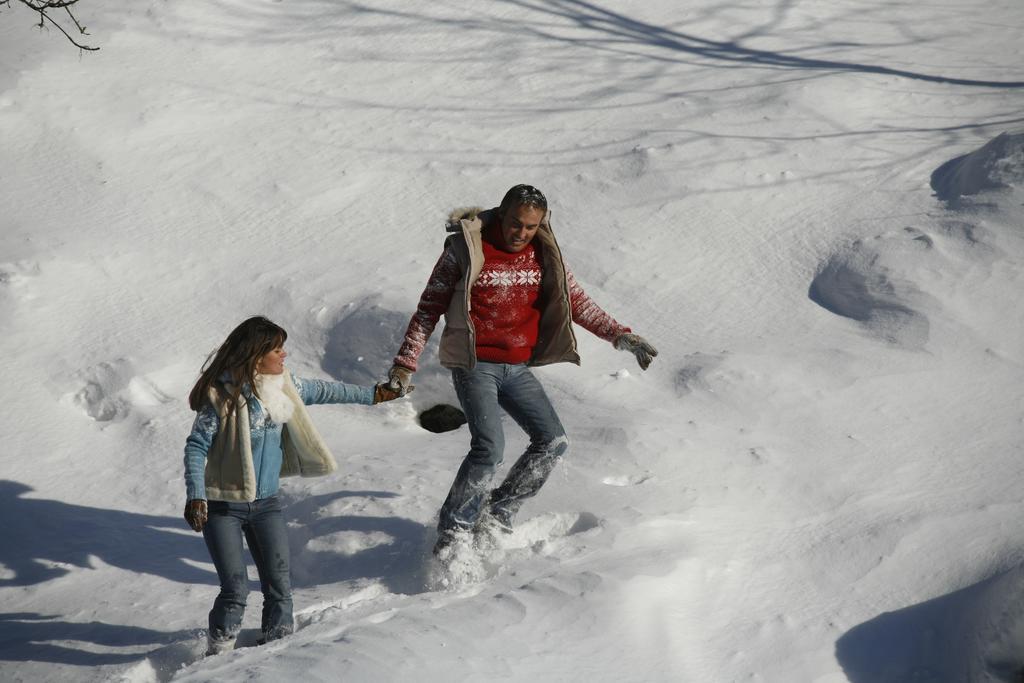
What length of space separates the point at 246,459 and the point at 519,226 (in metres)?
1.35

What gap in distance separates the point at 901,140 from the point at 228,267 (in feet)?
14.5

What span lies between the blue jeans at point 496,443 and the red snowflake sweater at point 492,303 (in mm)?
86

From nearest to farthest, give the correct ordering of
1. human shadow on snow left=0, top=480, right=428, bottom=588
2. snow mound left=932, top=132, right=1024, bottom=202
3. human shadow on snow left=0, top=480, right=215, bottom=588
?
1. human shadow on snow left=0, top=480, right=428, bottom=588
2. human shadow on snow left=0, top=480, right=215, bottom=588
3. snow mound left=932, top=132, right=1024, bottom=202

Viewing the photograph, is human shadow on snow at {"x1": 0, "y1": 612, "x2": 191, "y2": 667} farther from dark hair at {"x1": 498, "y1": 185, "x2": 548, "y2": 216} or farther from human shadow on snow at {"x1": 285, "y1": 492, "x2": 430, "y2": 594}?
dark hair at {"x1": 498, "y1": 185, "x2": 548, "y2": 216}

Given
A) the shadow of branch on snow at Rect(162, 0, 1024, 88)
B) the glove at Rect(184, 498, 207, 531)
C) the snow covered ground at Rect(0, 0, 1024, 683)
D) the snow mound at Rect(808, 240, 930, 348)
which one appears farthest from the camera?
the shadow of branch on snow at Rect(162, 0, 1024, 88)

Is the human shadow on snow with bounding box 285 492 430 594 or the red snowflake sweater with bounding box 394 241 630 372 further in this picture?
the human shadow on snow with bounding box 285 492 430 594

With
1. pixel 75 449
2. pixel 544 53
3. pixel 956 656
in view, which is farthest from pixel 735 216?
pixel 75 449

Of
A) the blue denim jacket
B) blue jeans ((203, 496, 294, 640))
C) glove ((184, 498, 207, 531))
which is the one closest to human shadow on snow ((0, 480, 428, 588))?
blue jeans ((203, 496, 294, 640))

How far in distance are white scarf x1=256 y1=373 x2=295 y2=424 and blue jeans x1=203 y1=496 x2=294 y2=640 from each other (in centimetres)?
32

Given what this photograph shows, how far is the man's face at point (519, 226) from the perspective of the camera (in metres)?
4.17

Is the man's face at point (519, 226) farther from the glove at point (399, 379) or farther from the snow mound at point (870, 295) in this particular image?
the snow mound at point (870, 295)

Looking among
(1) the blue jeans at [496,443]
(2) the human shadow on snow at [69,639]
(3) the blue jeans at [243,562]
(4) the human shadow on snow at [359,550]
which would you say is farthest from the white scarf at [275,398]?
(2) the human shadow on snow at [69,639]

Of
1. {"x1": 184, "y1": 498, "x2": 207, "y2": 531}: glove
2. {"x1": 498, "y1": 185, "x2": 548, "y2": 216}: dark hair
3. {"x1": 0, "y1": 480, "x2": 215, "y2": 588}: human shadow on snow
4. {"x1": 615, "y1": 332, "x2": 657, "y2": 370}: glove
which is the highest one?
{"x1": 498, "y1": 185, "x2": 548, "y2": 216}: dark hair

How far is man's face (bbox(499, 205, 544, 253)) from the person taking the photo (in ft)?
13.7
